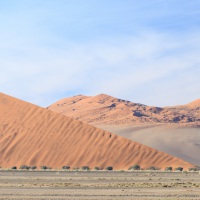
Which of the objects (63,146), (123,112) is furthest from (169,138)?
(63,146)

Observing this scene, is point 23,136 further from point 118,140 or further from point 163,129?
point 163,129

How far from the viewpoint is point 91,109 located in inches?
6663

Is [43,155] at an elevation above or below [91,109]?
below

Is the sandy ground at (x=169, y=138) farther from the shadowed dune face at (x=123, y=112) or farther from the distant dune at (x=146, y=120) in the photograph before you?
the shadowed dune face at (x=123, y=112)

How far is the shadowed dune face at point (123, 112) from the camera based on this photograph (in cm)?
15262

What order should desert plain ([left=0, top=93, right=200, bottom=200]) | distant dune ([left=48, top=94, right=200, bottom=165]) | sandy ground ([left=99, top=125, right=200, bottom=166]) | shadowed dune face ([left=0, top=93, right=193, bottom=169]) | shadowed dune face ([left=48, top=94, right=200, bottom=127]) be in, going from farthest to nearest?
shadowed dune face ([left=48, top=94, right=200, bottom=127]) → distant dune ([left=48, top=94, right=200, bottom=165]) → sandy ground ([left=99, top=125, right=200, bottom=166]) → shadowed dune face ([left=0, top=93, right=193, bottom=169]) → desert plain ([left=0, top=93, right=200, bottom=200])

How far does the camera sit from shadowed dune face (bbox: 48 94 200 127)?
15262 cm

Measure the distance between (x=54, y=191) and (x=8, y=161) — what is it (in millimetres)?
49823

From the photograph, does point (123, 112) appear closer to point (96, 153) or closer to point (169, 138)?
point (169, 138)

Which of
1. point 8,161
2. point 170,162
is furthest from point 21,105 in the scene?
point 170,162

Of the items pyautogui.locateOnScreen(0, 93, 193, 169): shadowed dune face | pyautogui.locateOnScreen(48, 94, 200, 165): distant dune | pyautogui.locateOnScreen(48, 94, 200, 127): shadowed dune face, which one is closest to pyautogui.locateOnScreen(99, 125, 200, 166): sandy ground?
pyautogui.locateOnScreen(48, 94, 200, 165): distant dune

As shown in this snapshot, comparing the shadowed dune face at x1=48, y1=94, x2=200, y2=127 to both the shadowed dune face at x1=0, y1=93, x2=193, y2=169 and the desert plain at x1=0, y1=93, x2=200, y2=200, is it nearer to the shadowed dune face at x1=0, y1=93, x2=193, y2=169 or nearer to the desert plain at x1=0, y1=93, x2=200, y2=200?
the desert plain at x1=0, y1=93, x2=200, y2=200

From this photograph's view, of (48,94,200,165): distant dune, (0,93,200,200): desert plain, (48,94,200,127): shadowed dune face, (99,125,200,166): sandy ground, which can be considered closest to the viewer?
(0,93,200,200): desert plain

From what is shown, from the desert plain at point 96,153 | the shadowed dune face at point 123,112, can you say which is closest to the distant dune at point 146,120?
the shadowed dune face at point 123,112
